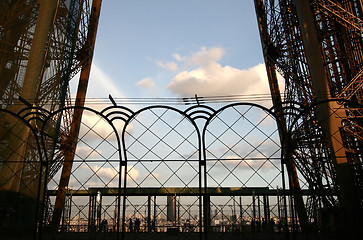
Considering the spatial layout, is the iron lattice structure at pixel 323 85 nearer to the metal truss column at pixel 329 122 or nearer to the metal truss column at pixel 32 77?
the metal truss column at pixel 329 122

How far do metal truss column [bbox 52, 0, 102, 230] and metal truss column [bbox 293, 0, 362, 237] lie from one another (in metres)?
16.3

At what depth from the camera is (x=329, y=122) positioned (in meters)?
14.2

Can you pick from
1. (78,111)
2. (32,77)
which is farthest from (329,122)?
(78,111)

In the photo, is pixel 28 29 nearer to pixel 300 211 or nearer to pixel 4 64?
pixel 4 64

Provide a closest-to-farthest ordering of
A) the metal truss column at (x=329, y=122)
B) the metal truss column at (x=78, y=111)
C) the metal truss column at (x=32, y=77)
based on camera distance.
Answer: the metal truss column at (x=329, y=122) → the metal truss column at (x=32, y=77) → the metal truss column at (x=78, y=111)

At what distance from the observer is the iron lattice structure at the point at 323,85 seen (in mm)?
14047

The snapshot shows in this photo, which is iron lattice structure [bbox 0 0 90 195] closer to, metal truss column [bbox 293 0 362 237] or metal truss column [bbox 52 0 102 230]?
metal truss column [bbox 52 0 102 230]

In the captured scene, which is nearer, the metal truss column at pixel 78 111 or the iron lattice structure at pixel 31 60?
the iron lattice structure at pixel 31 60

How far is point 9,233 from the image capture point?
40.2 ft

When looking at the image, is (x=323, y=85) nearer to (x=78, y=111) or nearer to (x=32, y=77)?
(x=32, y=77)

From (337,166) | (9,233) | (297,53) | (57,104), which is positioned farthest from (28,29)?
(337,166)

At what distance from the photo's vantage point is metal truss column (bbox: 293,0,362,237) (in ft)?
44.9

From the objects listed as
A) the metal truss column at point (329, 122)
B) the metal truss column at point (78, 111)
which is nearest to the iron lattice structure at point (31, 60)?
the metal truss column at point (78, 111)

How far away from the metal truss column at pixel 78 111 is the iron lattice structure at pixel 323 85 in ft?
44.5
